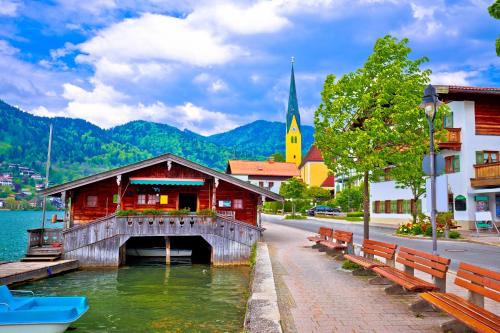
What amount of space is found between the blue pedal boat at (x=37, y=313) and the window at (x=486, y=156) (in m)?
31.1

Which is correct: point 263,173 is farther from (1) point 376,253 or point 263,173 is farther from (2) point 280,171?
(1) point 376,253

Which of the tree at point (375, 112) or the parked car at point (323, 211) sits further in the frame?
the parked car at point (323, 211)

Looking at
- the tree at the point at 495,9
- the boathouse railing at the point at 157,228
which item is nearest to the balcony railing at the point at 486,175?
the boathouse railing at the point at 157,228

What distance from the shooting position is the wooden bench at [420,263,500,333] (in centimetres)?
555

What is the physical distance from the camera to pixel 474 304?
21.9 feet

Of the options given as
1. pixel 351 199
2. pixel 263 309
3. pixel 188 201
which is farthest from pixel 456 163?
pixel 351 199

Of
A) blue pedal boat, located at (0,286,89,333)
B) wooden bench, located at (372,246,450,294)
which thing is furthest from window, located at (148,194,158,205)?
wooden bench, located at (372,246,450,294)

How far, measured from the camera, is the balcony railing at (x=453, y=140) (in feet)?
107

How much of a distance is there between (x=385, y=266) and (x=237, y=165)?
85.9 meters

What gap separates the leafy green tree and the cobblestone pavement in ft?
169

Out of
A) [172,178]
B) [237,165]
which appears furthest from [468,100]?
[237,165]

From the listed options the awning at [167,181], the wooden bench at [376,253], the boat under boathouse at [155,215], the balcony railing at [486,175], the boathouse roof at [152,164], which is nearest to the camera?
the wooden bench at [376,253]

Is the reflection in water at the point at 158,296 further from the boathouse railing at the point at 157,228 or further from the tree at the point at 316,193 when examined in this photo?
the tree at the point at 316,193

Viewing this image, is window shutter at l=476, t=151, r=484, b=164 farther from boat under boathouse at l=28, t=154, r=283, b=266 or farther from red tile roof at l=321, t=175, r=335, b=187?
red tile roof at l=321, t=175, r=335, b=187
